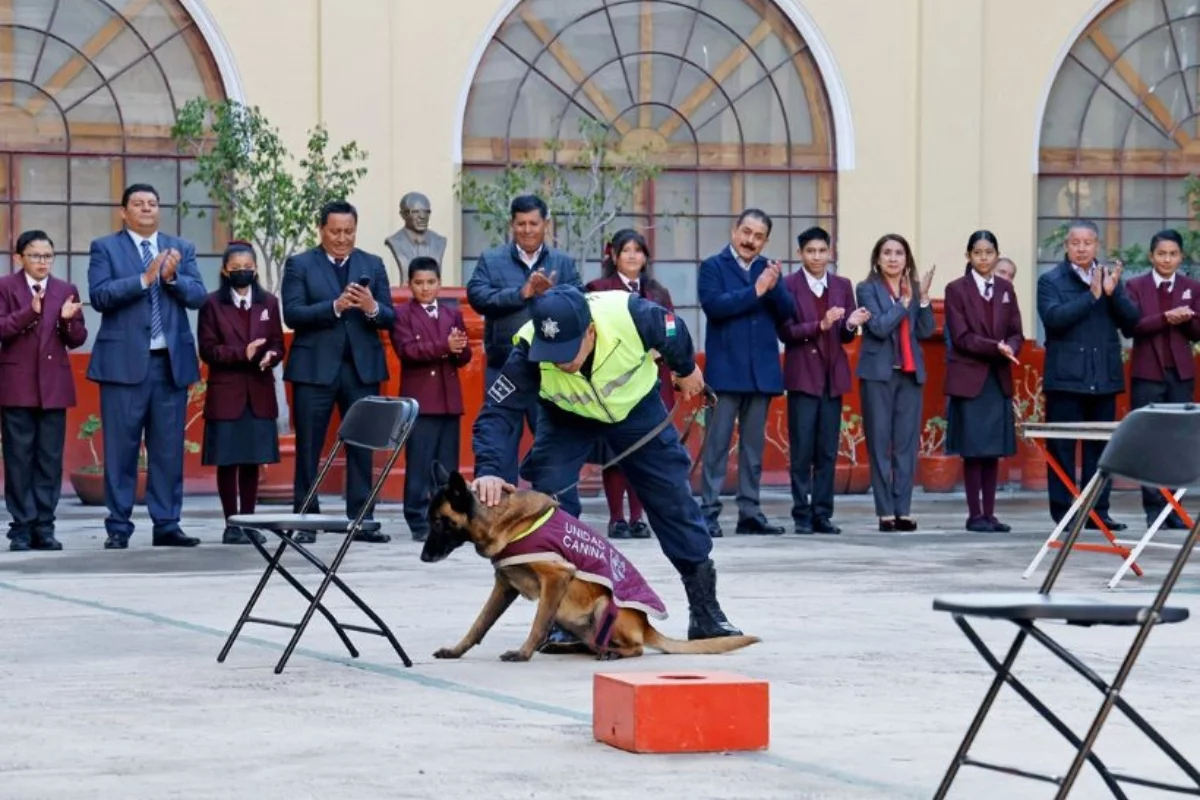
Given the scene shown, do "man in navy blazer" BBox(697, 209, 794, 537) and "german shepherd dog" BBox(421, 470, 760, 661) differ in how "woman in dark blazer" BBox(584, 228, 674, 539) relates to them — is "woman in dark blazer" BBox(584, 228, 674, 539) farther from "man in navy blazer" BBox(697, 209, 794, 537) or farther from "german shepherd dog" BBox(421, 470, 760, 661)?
"german shepherd dog" BBox(421, 470, 760, 661)

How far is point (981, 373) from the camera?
618 inches

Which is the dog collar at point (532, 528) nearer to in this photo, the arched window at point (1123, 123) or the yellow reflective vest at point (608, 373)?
the yellow reflective vest at point (608, 373)

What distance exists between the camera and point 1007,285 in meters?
15.9

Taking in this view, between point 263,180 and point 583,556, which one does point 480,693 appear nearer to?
point 583,556

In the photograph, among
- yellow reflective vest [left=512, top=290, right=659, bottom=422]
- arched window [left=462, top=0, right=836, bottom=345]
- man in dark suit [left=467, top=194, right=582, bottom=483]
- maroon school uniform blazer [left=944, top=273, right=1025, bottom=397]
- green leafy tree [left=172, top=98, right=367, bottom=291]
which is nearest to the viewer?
yellow reflective vest [left=512, top=290, right=659, bottom=422]

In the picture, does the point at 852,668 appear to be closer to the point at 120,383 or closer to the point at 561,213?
the point at 120,383

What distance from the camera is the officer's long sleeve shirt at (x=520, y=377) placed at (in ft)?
29.5

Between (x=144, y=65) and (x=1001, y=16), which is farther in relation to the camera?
(x=1001, y=16)

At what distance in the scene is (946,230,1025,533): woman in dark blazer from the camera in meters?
15.5

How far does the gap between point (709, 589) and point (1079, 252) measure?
7158 mm

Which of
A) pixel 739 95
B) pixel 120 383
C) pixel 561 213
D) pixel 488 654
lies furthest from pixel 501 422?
pixel 739 95

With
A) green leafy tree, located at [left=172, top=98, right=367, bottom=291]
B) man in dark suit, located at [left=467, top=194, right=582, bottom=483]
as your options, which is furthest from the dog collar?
green leafy tree, located at [left=172, top=98, right=367, bottom=291]

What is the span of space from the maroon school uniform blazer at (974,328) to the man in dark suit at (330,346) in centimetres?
357

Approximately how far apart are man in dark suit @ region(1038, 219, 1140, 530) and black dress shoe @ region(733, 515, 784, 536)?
1.88 m
